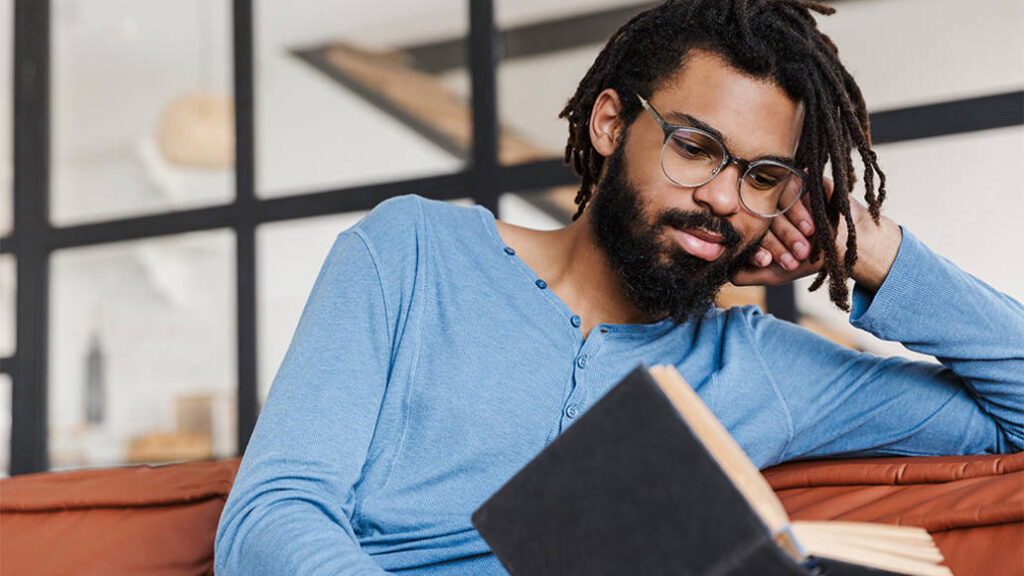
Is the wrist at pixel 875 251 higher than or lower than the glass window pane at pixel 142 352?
higher

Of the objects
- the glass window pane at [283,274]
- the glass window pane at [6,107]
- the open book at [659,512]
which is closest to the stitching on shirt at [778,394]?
the open book at [659,512]

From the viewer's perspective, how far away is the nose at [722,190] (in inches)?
51.9

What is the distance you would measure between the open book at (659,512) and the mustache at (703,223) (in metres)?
0.66

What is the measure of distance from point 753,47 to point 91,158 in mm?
2286

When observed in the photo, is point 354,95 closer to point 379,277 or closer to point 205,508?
point 205,508

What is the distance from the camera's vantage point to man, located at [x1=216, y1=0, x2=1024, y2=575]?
4.05 feet

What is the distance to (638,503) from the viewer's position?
27.0 inches

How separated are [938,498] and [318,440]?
0.74m

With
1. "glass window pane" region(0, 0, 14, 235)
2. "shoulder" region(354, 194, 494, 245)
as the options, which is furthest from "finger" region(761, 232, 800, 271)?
"glass window pane" region(0, 0, 14, 235)

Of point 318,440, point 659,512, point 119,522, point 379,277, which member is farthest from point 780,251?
point 119,522

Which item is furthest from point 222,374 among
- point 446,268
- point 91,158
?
point 446,268

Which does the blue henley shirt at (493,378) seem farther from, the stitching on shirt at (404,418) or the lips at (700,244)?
the lips at (700,244)

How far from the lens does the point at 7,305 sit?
9.72 feet

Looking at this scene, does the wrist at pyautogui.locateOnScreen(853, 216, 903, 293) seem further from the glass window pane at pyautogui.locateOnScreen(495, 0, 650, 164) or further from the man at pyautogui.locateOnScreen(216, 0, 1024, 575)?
the glass window pane at pyautogui.locateOnScreen(495, 0, 650, 164)
